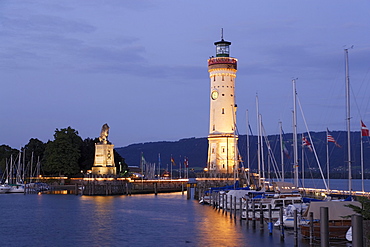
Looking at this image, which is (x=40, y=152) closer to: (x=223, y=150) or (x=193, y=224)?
(x=223, y=150)

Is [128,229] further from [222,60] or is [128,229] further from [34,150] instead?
[34,150]

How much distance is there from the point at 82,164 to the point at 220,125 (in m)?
49.6

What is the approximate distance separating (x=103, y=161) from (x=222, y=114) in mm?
29668

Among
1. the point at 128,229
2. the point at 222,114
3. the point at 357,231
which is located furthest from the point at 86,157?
the point at 357,231

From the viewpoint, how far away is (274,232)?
48.2m

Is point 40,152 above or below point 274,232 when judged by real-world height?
above

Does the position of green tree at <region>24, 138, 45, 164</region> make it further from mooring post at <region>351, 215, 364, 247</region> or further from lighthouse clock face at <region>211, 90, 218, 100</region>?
mooring post at <region>351, 215, 364, 247</region>

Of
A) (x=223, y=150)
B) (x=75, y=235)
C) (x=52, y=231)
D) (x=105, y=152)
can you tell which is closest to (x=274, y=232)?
(x=75, y=235)

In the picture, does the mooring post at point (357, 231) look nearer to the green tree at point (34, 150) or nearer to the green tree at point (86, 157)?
the green tree at point (86, 157)

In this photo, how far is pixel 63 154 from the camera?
136875 millimetres

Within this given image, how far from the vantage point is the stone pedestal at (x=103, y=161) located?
122 metres

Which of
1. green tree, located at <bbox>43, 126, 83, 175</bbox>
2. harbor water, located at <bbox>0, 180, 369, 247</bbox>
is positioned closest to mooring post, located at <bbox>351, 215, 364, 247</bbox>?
harbor water, located at <bbox>0, 180, 369, 247</bbox>

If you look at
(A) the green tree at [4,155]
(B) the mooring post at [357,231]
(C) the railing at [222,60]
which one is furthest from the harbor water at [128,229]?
(A) the green tree at [4,155]

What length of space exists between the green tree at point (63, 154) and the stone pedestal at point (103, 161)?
16.6m
